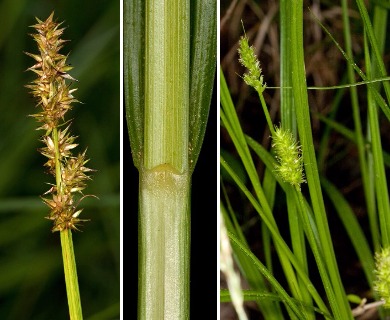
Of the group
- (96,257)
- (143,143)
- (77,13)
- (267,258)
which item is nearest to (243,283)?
(267,258)

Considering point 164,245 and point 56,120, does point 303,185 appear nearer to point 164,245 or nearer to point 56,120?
point 164,245

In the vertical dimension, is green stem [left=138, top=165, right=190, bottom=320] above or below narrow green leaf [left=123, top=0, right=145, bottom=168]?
below

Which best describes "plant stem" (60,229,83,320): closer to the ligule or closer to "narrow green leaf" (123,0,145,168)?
the ligule

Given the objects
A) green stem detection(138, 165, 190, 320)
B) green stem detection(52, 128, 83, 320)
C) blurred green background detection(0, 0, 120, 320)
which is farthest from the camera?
blurred green background detection(0, 0, 120, 320)

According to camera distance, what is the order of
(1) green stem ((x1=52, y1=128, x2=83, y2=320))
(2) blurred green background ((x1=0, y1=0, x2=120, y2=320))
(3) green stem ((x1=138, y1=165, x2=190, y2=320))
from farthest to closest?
(2) blurred green background ((x1=0, y1=0, x2=120, y2=320))
(3) green stem ((x1=138, y1=165, x2=190, y2=320))
(1) green stem ((x1=52, y1=128, x2=83, y2=320))

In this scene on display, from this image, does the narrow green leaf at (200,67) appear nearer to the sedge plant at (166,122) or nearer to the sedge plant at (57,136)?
the sedge plant at (166,122)

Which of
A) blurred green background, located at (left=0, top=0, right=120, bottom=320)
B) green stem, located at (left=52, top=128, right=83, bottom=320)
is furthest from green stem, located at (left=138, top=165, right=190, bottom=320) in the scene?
blurred green background, located at (left=0, top=0, right=120, bottom=320)

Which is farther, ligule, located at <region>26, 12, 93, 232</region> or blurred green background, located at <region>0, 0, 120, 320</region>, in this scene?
blurred green background, located at <region>0, 0, 120, 320</region>
